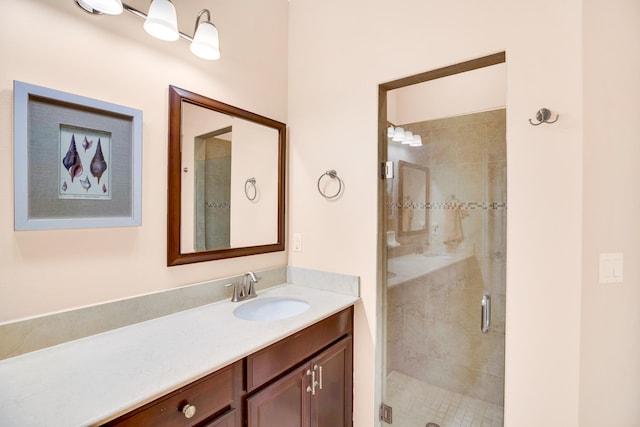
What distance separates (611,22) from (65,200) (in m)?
2.20

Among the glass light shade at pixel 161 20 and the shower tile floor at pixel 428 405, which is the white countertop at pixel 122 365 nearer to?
the shower tile floor at pixel 428 405

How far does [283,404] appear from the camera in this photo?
124cm

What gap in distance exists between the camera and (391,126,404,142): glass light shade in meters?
1.79

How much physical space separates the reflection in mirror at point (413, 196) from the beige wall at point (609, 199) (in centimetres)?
75

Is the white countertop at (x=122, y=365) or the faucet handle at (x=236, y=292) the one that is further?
the faucet handle at (x=236, y=292)

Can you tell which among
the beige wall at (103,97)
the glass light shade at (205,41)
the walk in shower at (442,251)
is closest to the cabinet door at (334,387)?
the walk in shower at (442,251)

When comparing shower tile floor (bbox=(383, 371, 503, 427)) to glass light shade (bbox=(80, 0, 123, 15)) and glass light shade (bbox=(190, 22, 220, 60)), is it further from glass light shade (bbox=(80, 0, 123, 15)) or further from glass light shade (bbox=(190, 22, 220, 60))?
glass light shade (bbox=(80, 0, 123, 15))

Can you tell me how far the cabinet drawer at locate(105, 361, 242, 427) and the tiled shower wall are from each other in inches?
40.9

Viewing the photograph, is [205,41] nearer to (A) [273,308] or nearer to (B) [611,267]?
(A) [273,308]

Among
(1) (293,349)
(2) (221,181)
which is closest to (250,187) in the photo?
(2) (221,181)

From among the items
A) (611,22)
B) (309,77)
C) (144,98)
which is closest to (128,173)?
A: (144,98)

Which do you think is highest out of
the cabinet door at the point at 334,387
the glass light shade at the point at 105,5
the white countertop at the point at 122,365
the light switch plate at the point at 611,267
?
the glass light shade at the point at 105,5

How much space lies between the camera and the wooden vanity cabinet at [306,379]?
1143 millimetres

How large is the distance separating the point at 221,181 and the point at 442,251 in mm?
1379
